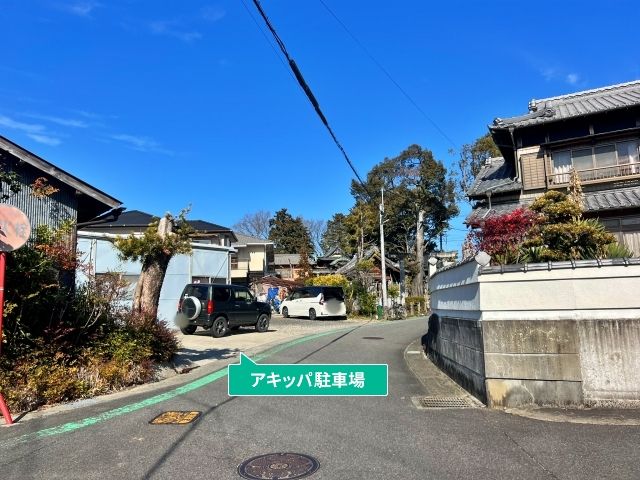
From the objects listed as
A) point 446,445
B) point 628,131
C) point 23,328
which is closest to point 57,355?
point 23,328

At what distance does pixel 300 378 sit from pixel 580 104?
19.1 m

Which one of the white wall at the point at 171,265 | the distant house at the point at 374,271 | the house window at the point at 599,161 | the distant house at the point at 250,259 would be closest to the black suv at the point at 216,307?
the white wall at the point at 171,265

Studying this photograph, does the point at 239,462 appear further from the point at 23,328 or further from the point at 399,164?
the point at 399,164

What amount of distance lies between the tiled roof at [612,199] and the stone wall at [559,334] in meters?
11.9

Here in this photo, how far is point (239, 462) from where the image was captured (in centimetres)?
451

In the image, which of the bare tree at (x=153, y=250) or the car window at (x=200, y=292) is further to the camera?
the car window at (x=200, y=292)

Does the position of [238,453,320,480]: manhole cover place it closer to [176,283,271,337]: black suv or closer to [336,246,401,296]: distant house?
[176,283,271,337]: black suv

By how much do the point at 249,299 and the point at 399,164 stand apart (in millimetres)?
28653

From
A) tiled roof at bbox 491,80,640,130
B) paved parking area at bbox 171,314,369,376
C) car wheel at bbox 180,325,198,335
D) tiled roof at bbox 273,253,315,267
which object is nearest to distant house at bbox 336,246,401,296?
paved parking area at bbox 171,314,369,376

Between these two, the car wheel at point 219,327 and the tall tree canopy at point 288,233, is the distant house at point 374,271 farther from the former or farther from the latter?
the tall tree canopy at point 288,233

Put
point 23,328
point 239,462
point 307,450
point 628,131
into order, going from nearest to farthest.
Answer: point 239,462
point 307,450
point 23,328
point 628,131

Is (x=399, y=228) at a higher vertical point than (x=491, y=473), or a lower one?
higher

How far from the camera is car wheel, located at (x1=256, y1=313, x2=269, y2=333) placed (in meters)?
19.2

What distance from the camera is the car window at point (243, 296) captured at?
18094 mm
